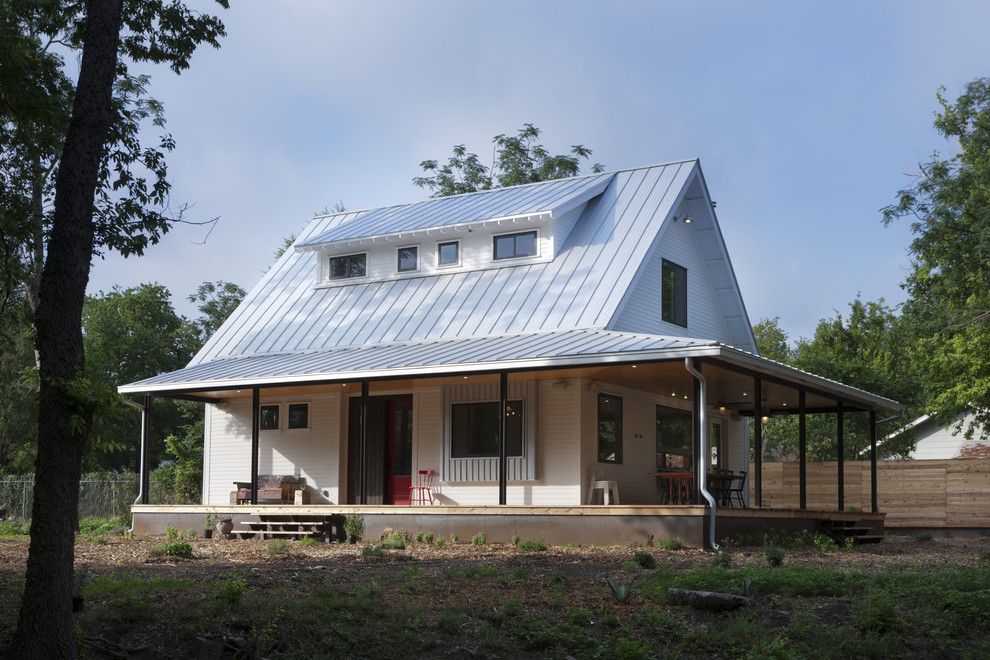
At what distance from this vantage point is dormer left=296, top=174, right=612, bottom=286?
23281 millimetres

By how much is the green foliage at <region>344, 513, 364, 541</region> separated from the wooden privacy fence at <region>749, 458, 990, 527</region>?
9944 millimetres

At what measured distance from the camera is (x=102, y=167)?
11.3m

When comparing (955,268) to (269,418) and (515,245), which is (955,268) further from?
(269,418)

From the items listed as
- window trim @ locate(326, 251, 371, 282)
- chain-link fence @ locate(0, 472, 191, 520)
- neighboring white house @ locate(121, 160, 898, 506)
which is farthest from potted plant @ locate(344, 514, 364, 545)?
chain-link fence @ locate(0, 472, 191, 520)

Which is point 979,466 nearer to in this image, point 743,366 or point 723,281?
point 723,281

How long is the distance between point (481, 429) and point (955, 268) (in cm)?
1636

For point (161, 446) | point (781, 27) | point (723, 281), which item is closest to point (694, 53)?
point (781, 27)

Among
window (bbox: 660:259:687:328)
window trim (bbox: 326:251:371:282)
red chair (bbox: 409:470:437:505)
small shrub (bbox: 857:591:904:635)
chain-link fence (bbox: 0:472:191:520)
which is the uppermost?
window trim (bbox: 326:251:371:282)

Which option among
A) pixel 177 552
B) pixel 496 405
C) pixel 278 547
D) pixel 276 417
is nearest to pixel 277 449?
pixel 276 417

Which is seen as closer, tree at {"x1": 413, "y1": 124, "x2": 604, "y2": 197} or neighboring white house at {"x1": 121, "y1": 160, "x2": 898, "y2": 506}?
neighboring white house at {"x1": 121, "y1": 160, "x2": 898, "y2": 506}

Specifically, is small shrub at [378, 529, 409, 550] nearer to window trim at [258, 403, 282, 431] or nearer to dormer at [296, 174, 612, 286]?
window trim at [258, 403, 282, 431]

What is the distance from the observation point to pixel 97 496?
1243 inches

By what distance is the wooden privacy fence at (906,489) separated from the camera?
1013 inches

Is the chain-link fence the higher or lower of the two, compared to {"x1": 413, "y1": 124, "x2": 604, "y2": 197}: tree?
lower
